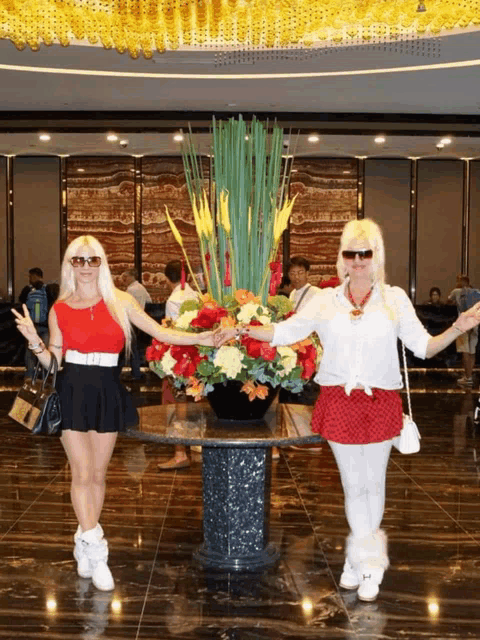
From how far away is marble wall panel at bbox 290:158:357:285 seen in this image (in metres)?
17.6

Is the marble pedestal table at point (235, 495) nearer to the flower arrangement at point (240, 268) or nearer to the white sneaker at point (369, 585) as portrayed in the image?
the flower arrangement at point (240, 268)

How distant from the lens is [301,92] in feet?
36.5

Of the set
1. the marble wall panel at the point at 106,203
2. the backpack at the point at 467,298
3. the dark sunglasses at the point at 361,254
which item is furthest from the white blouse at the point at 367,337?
the marble wall panel at the point at 106,203

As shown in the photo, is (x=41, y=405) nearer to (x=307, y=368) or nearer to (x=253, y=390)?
(x=253, y=390)

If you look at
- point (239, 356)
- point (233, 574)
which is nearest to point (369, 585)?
point (233, 574)

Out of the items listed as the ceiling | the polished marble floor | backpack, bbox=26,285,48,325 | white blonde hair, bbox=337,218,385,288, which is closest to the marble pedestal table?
the polished marble floor

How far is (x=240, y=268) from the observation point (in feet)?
15.0

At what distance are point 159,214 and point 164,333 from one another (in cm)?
1337

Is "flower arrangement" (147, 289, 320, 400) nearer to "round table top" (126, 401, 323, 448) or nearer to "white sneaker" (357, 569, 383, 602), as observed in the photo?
"round table top" (126, 401, 323, 448)

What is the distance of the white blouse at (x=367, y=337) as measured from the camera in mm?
4078

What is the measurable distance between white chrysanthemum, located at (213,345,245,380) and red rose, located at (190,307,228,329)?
0.52 ft

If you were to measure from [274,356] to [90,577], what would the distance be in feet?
4.53

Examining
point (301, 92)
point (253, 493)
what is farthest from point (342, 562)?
point (301, 92)

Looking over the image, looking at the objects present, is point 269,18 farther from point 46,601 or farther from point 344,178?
point 344,178
